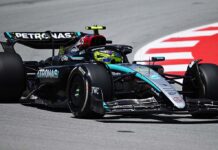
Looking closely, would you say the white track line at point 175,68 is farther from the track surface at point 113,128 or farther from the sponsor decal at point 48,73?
the sponsor decal at point 48,73

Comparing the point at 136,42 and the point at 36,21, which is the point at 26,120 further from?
the point at 36,21

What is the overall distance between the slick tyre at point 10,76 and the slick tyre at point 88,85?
1.89m

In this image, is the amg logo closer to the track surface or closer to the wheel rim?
the track surface

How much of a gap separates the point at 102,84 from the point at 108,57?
1.44 m

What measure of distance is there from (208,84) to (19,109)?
114 inches

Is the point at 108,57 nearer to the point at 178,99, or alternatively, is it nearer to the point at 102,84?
the point at 102,84

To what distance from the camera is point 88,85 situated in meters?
9.83

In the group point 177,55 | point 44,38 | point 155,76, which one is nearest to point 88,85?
point 155,76

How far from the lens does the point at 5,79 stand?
1176 cm

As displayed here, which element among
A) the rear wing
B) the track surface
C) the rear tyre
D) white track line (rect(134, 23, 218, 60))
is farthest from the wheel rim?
white track line (rect(134, 23, 218, 60))

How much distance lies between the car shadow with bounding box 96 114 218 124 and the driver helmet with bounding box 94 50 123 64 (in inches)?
45.2

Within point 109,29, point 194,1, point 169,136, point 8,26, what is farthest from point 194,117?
point 194,1

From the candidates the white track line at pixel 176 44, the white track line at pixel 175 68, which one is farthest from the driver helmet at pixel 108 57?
the white track line at pixel 176 44

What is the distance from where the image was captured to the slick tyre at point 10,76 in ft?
38.6
